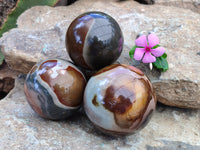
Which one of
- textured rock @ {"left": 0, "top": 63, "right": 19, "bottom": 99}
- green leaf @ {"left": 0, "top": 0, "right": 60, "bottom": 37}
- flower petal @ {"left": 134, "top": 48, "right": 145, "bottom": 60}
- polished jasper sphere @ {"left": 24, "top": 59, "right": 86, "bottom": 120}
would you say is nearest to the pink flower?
flower petal @ {"left": 134, "top": 48, "right": 145, "bottom": 60}

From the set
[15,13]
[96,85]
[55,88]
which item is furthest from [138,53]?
[15,13]

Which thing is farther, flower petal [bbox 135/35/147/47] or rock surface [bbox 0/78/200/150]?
flower petal [bbox 135/35/147/47]

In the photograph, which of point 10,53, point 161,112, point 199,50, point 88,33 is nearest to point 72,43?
point 88,33

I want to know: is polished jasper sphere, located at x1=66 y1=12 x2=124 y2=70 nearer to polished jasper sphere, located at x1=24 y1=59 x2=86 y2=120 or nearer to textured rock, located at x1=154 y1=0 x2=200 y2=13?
polished jasper sphere, located at x1=24 y1=59 x2=86 y2=120

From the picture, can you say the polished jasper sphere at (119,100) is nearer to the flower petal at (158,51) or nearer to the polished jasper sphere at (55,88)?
the polished jasper sphere at (55,88)

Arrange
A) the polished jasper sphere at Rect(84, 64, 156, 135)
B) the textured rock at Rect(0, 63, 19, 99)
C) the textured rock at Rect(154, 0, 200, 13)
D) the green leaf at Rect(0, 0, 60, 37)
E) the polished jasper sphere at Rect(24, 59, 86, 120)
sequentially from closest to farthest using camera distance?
the polished jasper sphere at Rect(84, 64, 156, 135)
the polished jasper sphere at Rect(24, 59, 86, 120)
the textured rock at Rect(0, 63, 19, 99)
the green leaf at Rect(0, 0, 60, 37)
the textured rock at Rect(154, 0, 200, 13)

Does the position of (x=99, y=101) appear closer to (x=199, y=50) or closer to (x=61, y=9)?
(x=199, y=50)
